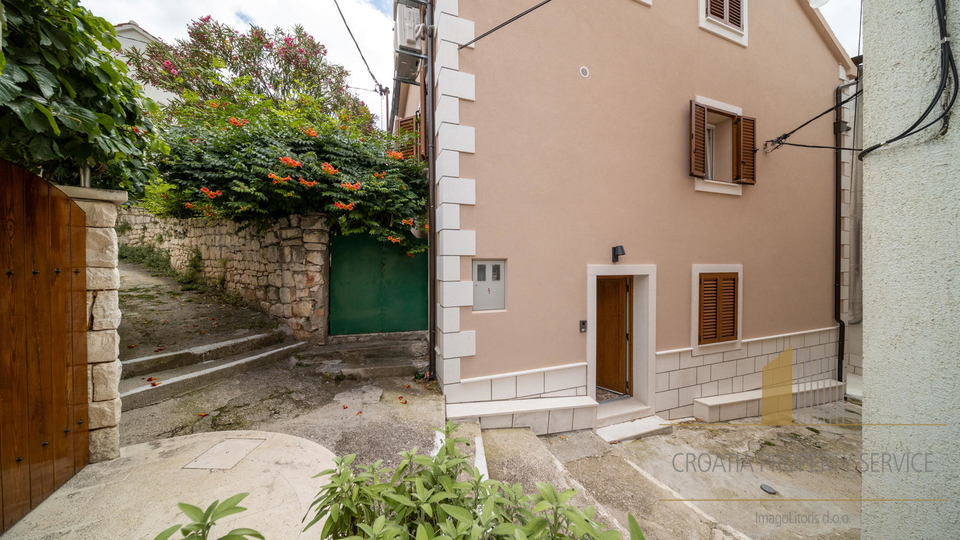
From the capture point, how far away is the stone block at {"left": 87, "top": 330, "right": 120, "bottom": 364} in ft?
7.11

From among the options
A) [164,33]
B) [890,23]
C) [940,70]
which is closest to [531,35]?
[890,23]

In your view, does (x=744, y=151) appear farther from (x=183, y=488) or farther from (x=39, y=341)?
(x=39, y=341)

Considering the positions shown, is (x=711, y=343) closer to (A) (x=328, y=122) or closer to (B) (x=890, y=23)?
(B) (x=890, y=23)

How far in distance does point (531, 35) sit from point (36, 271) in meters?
4.68

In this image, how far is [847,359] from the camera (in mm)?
6348

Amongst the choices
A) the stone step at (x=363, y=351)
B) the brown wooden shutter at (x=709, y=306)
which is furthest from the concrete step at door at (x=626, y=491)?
the brown wooden shutter at (x=709, y=306)

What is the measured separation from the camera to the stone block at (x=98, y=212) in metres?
2.17

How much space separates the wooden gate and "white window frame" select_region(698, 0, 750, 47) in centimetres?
733

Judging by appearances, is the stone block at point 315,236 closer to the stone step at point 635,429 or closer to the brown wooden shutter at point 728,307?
the stone step at point 635,429

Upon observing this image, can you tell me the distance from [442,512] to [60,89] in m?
2.78

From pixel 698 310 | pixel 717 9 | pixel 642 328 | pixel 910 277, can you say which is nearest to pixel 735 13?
pixel 717 9

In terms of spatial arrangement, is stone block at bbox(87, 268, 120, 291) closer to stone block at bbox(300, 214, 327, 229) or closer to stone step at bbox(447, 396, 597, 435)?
stone block at bbox(300, 214, 327, 229)

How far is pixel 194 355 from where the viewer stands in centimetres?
385

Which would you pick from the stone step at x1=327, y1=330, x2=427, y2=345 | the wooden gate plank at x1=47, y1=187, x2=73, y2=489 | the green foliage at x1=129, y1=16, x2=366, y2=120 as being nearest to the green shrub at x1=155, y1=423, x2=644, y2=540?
the wooden gate plank at x1=47, y1=187, x2=73, y2=489
